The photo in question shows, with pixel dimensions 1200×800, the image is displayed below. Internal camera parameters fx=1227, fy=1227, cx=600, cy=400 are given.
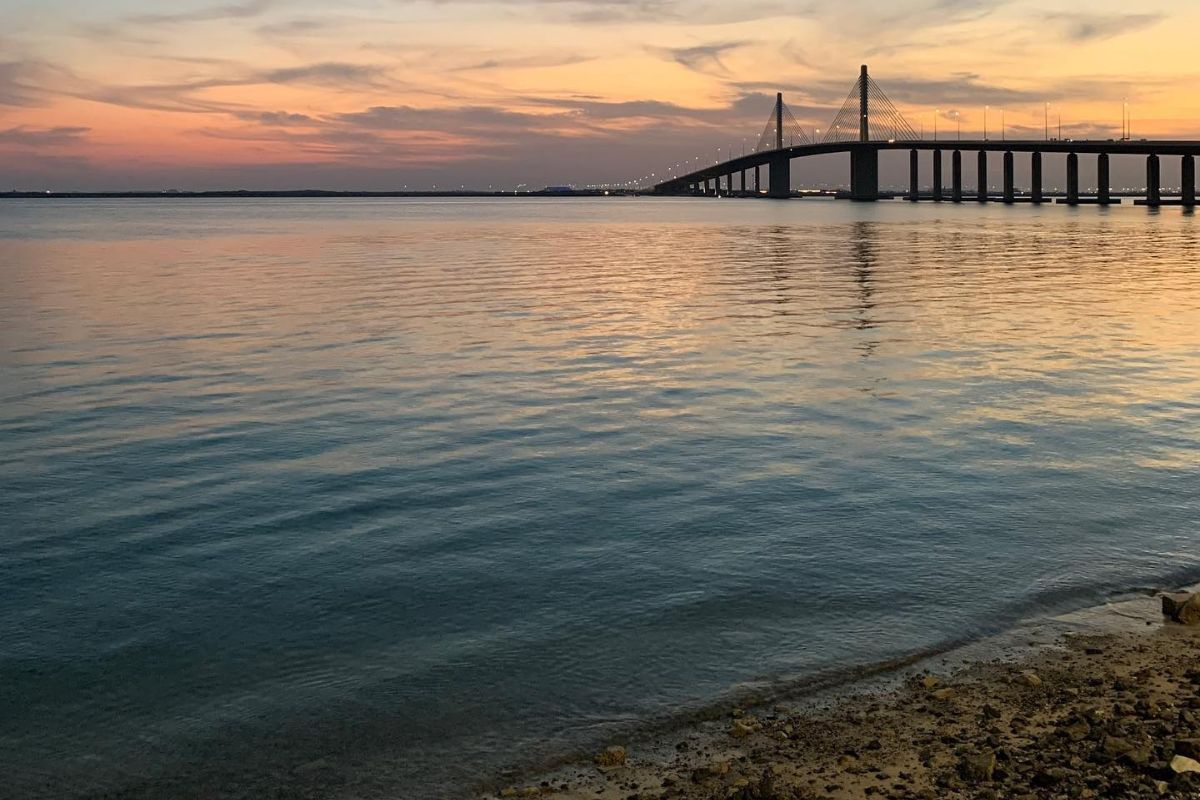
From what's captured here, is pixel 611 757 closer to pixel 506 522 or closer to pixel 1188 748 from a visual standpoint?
pixel 1188 748

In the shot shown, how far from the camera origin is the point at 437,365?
23938 mm

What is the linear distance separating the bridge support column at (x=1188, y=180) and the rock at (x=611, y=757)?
19570cm

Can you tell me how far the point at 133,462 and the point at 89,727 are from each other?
8.18 m

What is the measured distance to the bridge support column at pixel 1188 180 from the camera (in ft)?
593

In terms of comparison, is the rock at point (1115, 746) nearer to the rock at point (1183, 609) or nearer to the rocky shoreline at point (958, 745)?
the rocky shoreline at point (958, 745)

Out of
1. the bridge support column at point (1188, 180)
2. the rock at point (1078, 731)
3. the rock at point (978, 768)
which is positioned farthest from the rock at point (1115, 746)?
the bridge support column at point (1188, 180)

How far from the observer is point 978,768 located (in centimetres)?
648

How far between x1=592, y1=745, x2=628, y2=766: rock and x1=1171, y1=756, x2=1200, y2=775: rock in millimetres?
2930

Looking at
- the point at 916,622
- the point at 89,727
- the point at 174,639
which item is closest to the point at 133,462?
the point at 174,639

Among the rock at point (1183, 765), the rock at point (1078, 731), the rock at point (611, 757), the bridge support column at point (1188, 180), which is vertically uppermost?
the bridge support column at point (1188, 180)

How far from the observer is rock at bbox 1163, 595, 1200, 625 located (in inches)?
359

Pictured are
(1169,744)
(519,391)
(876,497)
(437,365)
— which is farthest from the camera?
(437,365)

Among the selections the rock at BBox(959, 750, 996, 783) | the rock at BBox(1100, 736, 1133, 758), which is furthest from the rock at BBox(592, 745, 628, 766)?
the rock at BBox(1100, 736, 1133, 758)

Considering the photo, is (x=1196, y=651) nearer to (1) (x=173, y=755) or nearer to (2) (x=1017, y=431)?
(1) (x=173, y=755)
